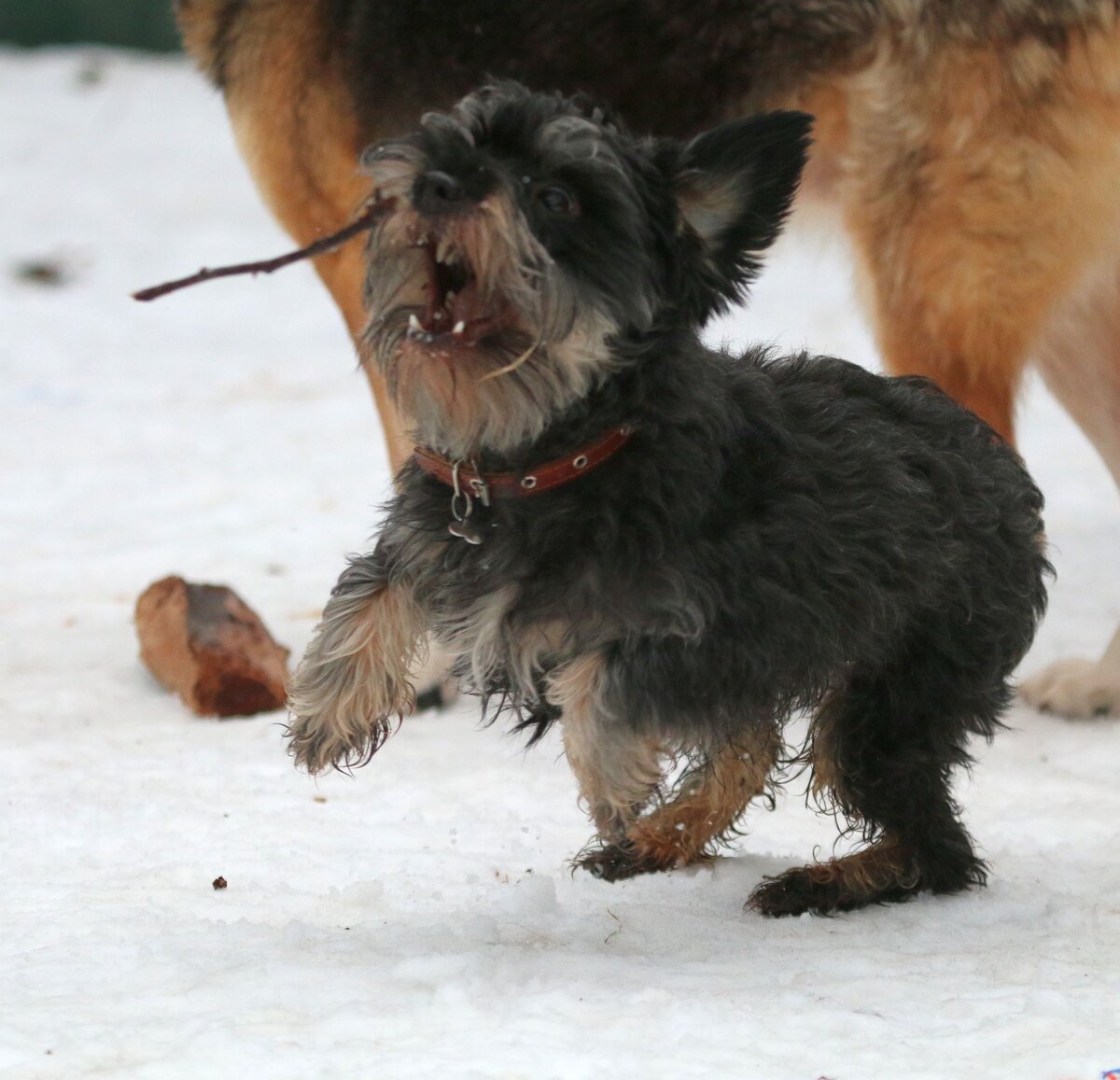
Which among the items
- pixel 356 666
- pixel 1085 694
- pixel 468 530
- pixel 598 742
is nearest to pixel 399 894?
pixel 356 666

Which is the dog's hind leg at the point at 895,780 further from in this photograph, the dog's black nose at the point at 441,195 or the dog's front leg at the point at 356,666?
the dog's black nose at the point at 441,195

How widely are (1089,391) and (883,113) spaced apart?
1359 mm

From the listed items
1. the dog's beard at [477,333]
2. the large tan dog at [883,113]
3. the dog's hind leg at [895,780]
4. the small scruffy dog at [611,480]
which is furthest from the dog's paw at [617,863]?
the large tan dog at [883,113]

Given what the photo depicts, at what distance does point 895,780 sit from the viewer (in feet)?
11.3

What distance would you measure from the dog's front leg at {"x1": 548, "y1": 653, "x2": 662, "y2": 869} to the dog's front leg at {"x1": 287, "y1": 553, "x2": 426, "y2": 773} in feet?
1.07

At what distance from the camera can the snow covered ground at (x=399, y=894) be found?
2.63 metres

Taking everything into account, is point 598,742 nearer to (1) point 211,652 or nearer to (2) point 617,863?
(2) point 617,863

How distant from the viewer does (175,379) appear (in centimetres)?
1095

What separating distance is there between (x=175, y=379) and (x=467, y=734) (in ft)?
21.2

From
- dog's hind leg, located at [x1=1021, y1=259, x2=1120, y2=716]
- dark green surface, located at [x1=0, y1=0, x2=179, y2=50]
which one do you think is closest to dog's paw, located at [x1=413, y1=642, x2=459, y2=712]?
dog's hind leg, located at [x1=1021, y1=259, x2=1120, y2=716]

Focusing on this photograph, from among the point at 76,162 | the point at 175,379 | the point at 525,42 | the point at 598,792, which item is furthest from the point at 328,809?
the point at 76,162

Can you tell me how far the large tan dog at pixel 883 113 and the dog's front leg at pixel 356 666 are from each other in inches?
94.7

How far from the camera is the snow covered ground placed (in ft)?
8.64

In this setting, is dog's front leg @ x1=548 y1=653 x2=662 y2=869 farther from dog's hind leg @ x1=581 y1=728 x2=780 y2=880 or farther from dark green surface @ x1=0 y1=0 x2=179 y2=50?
dark green surface @ x1=0 y1=0 x2=179 y2=50
